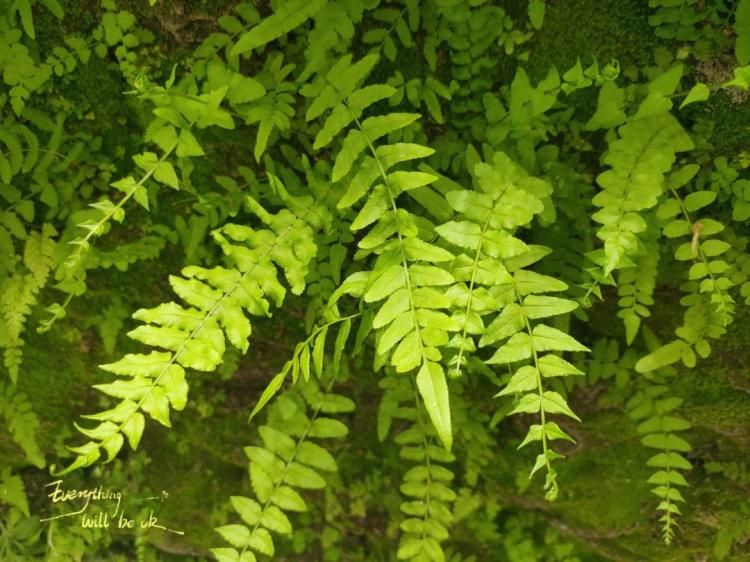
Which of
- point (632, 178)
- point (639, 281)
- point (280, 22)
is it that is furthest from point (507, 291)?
point (280, 22)

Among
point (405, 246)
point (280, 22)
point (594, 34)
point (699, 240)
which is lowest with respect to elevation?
point (405, 246)

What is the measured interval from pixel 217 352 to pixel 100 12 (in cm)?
164

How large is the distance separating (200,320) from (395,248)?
648mm

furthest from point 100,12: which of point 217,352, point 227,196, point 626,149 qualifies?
point 626,149

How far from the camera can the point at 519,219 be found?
1.83 meters

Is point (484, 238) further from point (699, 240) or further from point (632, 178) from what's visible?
point (699, 240)

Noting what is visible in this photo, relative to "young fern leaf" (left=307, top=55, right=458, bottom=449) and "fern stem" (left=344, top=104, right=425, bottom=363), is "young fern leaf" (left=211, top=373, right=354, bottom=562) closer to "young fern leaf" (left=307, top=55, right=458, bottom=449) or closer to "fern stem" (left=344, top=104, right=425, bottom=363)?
"young fern leaf" (left=307, top=55, right=458, bottom=449)

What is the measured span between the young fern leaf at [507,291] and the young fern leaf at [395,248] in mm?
103

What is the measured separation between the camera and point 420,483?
9.47 feet

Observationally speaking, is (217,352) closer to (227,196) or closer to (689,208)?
(227,196)

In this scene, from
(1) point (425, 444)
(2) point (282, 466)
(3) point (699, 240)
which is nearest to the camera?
(3) point (699, 240)

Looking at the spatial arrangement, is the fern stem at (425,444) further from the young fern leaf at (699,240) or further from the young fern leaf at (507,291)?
the young fern leaf at (699,240)

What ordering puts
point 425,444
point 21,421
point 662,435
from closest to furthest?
point 662,435 → point 425,444 → point 21,421

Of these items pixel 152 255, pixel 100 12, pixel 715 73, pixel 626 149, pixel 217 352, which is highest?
pixel 100 12
